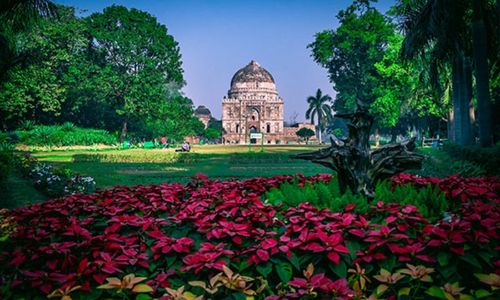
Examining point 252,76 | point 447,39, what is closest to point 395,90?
point 447,39

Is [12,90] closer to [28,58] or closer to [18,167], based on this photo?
[28,58]

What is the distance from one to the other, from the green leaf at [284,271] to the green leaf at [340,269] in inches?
9.6

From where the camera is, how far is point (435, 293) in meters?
2.18

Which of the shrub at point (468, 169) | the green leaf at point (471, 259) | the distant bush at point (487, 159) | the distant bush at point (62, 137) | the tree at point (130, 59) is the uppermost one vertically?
the tree at point (130, 59)

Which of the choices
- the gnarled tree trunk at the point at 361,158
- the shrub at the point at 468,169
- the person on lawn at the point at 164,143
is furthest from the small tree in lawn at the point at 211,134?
the gnarled tree trunk at the point at 361,158

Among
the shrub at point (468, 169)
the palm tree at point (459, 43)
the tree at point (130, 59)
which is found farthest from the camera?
the tree at point (130, 59)

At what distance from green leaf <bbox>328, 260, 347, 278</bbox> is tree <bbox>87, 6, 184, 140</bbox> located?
104 feet

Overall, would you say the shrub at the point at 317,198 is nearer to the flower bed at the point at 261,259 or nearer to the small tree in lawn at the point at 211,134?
the flower bed at the point at 261,259

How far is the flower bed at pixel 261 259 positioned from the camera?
7.45 ft

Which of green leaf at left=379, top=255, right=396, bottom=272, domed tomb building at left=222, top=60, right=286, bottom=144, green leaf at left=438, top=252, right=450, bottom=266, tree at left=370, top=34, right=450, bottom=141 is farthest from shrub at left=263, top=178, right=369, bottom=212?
domed tomb building at left=222, top=60, right=286, bottom=144

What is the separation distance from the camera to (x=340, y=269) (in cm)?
255

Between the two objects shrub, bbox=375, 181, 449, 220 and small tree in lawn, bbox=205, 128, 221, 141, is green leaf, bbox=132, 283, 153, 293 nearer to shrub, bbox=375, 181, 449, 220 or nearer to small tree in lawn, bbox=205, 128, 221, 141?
shrub, bbox=375, 181, 449, 220

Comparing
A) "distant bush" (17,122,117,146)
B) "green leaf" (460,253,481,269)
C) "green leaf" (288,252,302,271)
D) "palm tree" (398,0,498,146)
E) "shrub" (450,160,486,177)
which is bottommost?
"green leaf" (288,252,302,271)

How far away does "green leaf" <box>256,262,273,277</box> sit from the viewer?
2.50 meters
